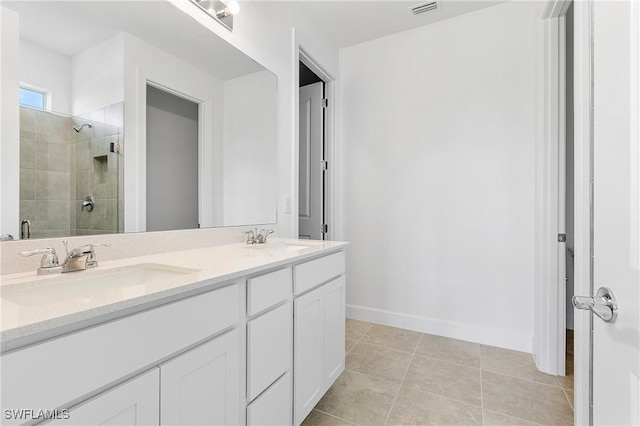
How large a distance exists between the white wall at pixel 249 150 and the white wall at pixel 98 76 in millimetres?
627

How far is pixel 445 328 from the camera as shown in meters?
2.49

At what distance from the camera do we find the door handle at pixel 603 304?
0.62 meters

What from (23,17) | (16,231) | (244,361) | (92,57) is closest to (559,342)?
(244,361)

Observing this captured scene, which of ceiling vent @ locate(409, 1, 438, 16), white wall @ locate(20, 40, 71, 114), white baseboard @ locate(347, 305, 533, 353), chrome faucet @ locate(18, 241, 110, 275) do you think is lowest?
white baseboard @ locate(347, 305, 533, 353)

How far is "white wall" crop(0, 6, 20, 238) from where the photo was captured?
0.87 meters

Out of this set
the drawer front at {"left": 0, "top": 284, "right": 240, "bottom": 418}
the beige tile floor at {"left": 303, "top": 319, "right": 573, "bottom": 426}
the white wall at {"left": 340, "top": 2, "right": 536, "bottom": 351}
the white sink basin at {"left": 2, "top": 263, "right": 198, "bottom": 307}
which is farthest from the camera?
the white wall at {"left": 340, "top": 2, "right": 536, "bottom": 351}

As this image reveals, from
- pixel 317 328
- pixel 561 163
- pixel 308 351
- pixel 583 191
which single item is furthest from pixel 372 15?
pixel 308 351

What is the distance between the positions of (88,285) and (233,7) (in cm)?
165

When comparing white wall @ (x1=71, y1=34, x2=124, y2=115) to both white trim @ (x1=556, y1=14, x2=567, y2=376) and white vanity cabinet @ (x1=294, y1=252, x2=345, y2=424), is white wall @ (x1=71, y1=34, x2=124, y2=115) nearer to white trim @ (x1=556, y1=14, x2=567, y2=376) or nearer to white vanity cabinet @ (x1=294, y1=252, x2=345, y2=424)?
white vanity cabinet @ (x1=294, y1=252, x2=345, y2=424)

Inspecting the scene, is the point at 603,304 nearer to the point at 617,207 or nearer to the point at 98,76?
the point at 617,207

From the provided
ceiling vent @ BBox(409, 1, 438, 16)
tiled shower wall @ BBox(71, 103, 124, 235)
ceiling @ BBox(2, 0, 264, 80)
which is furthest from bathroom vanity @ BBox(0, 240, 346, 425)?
ceiling vent @ BBox(409, 1, 438, 16)

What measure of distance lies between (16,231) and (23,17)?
0.69 meters

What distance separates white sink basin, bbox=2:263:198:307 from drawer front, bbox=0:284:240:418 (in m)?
0.08

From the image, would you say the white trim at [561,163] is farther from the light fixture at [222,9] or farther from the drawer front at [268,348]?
the light fixture at [222,9]
